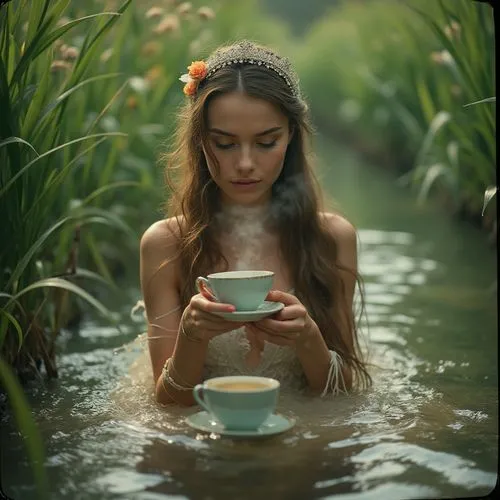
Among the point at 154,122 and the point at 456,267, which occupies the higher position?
the point at 154,122

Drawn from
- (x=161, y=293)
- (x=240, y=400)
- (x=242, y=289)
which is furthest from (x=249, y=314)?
(x=161, y=293)

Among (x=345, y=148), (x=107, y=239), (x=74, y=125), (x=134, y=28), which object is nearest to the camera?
(x=74, y=125)

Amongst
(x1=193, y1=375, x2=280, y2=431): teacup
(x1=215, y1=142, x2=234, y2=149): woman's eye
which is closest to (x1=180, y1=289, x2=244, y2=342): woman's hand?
(x1=193, y1=375, x2=280, y2=431): teacup

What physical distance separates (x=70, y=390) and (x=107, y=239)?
1.68 metres

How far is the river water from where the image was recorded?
1.76 metres

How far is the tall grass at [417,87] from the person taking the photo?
3129 millimetres

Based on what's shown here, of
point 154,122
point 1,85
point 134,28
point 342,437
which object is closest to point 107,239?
point 154,122

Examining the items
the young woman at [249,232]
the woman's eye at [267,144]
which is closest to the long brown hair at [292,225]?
the young woman at [249,232]

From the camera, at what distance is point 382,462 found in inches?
74.0

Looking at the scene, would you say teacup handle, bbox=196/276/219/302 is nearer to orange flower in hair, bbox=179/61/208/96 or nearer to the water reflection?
the water reflection

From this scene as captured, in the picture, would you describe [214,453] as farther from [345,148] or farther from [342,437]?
[345,148]

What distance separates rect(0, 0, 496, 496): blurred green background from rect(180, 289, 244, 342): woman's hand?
0.89 ft

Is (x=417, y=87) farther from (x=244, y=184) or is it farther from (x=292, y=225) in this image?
(x=244, y=184)

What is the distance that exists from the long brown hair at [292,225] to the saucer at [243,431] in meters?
0.49
